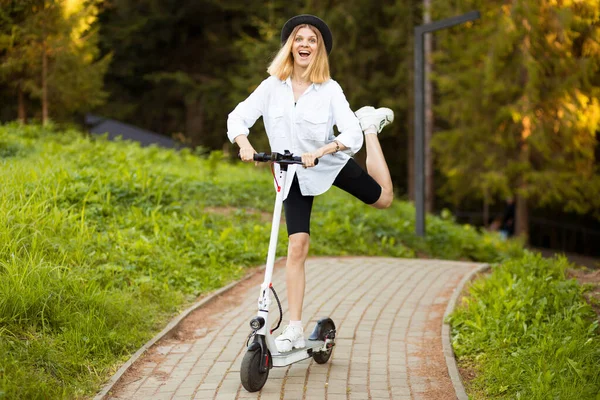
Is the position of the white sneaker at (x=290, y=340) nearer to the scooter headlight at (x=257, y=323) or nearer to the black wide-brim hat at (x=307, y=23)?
the scooter headlight at (x=257, y=323)

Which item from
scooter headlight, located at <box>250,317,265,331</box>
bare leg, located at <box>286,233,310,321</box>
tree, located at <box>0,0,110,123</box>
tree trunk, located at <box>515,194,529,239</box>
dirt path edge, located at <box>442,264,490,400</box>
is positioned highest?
tree, located at <box>0,0,110,123</box>

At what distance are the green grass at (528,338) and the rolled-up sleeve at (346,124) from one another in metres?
1.80

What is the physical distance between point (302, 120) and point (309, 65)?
0.36 m

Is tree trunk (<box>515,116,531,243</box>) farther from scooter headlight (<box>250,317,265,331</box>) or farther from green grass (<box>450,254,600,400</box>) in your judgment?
scooter headlight (<box>250,317,265,331</box>)

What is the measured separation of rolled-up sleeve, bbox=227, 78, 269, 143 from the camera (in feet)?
A: 16.9

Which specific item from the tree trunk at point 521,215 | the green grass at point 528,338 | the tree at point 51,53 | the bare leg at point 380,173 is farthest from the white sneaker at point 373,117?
the tree trunk at point 521,215

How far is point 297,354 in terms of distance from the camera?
208 inches

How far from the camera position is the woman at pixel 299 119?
520 cm

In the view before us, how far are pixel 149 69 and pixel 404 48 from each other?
46.5 ft

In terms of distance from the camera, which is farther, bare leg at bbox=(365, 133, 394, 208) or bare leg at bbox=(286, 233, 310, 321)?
bare leg at bbox=(365, 133, 394, 208)

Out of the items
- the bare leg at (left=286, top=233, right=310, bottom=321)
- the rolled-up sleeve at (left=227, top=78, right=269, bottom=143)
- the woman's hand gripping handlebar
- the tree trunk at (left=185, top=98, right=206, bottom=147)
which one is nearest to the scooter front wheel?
the bare leg at (left=286, top=233, right=310, bottom=321)

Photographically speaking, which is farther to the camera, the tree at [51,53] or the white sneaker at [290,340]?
the tree at [51,53]

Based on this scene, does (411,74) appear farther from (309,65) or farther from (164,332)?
(309,65)

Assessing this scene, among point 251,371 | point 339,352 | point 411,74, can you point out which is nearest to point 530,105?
point 411,74
